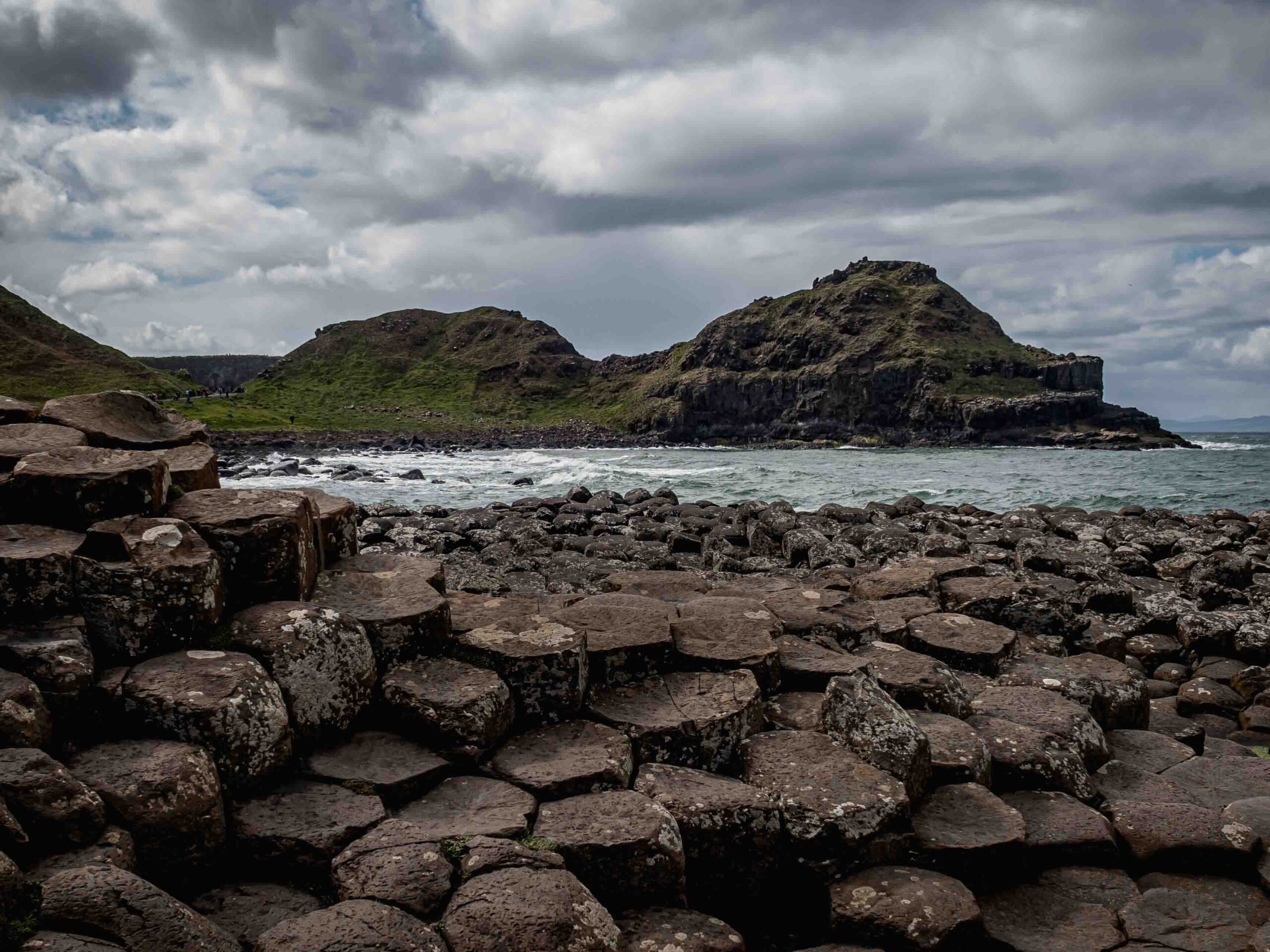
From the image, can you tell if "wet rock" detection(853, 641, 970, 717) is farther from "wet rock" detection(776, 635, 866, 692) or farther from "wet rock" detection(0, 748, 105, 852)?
"wet rock" detection(0, 748, 105, 852)

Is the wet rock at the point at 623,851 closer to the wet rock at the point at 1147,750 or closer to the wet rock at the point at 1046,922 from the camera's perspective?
the wet rock at the point at 1046,922

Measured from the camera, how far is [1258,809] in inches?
248

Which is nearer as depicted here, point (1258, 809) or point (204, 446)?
point (1258, 809)

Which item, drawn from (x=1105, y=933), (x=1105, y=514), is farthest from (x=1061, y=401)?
(x=1105, y=933)

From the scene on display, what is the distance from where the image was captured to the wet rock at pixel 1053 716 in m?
6.97

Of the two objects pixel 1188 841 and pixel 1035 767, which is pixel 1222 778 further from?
pixel 1035 767

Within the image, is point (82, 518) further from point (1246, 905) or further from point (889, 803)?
point (1246, 905)

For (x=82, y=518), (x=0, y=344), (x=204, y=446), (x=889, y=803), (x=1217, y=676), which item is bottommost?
(x=1217, y=676)

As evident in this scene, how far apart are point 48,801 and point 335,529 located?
362 cm

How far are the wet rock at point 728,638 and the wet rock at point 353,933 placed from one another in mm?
3308

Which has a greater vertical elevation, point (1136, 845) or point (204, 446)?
point (204, 446)

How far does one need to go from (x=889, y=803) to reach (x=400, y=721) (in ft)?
11.0

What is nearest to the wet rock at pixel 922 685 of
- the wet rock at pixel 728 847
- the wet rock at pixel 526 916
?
the wet rock at pixel 728 847

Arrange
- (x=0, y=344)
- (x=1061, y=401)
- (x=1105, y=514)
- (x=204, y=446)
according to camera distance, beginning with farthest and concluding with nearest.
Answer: (x=1061, y=401) → (x=0, y=344) → (x=1105, y=514) → (x=204, y=446)
